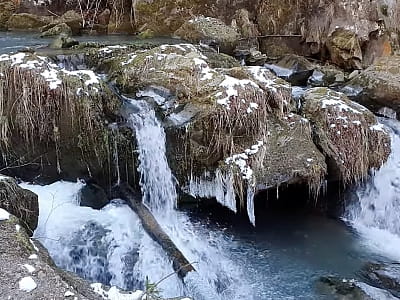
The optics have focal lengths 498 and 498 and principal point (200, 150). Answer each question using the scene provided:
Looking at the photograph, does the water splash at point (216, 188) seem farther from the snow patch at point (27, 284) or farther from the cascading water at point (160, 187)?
the snow patch at point (27, 284)

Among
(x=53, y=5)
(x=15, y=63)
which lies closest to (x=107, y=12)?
(x=53, y=5)

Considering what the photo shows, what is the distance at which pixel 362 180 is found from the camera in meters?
6.55

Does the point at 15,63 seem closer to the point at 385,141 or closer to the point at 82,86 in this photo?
the point at 82,86

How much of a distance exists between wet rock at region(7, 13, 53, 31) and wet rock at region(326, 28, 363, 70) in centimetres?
728

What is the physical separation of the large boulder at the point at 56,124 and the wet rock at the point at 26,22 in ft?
24.3

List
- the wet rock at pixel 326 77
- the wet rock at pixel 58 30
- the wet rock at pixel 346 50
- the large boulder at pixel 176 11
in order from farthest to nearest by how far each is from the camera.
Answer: the large boulder at pixel 176 11 < the wet rock at pixel 58 30 < the wet rock at pixel 346 50 < the wet rock at pixel 326 77

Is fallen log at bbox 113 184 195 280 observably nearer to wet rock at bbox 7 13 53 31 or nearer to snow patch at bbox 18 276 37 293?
snow patch at bbox 18 276 37 293

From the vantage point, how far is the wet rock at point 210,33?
10.5 meters

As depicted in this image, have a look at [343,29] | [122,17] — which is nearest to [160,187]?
[343,29]

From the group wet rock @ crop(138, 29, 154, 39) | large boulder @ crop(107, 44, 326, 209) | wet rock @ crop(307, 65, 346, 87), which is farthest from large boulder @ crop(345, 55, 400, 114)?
wet rock @ crop(138, 29, 154, 39)

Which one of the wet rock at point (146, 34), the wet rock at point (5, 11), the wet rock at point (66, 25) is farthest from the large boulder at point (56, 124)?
the wet rock at point (5, 11)

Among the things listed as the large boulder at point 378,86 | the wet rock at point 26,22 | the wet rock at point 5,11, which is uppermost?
the wet rock at point 5,11

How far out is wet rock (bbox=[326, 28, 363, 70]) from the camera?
10.3 meters

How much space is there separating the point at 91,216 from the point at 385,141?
379cm
